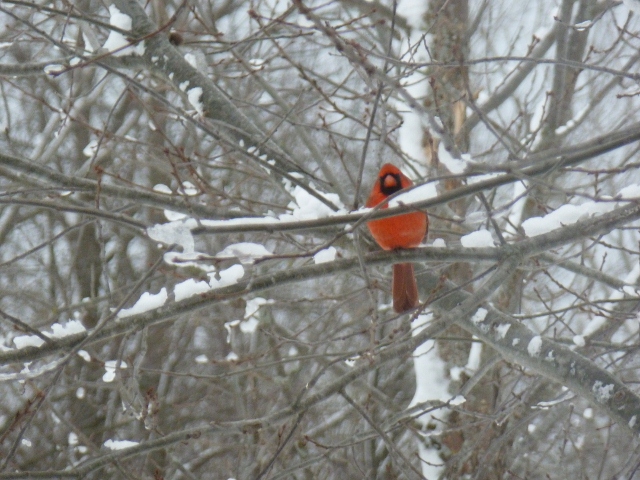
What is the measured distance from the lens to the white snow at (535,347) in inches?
133

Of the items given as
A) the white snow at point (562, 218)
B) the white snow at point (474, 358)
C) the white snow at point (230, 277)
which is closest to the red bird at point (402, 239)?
the white snow at point (562, 218)

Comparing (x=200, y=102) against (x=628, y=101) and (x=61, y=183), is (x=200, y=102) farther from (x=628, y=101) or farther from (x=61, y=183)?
(x=628, y=101)

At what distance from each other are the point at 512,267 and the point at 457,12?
164 inches

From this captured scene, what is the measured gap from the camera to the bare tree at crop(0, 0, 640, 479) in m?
2.81

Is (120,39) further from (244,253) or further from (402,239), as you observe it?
(244,253)

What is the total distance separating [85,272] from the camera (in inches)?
449

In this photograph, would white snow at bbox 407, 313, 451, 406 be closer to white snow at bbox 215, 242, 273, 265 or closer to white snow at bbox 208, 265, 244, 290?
white snow at bbox 208, 265, 244, 290

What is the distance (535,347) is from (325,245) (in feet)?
4.91

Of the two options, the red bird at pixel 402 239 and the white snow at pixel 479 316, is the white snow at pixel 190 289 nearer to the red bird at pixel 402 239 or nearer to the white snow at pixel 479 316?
the red bird at pixel 402 239

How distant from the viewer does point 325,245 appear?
92.7 inches

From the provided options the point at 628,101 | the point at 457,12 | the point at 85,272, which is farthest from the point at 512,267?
the point at 85,272

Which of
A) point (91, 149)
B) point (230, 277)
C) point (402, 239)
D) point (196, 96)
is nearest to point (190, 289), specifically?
point (230, 277)

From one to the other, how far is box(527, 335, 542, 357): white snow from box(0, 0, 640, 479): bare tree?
0.04ft

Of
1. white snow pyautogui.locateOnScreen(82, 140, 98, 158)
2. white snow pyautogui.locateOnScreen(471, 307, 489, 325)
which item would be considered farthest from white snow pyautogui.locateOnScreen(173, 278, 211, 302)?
white snow pyautogui.locateOnScreen(471, 307, 489, 325)
